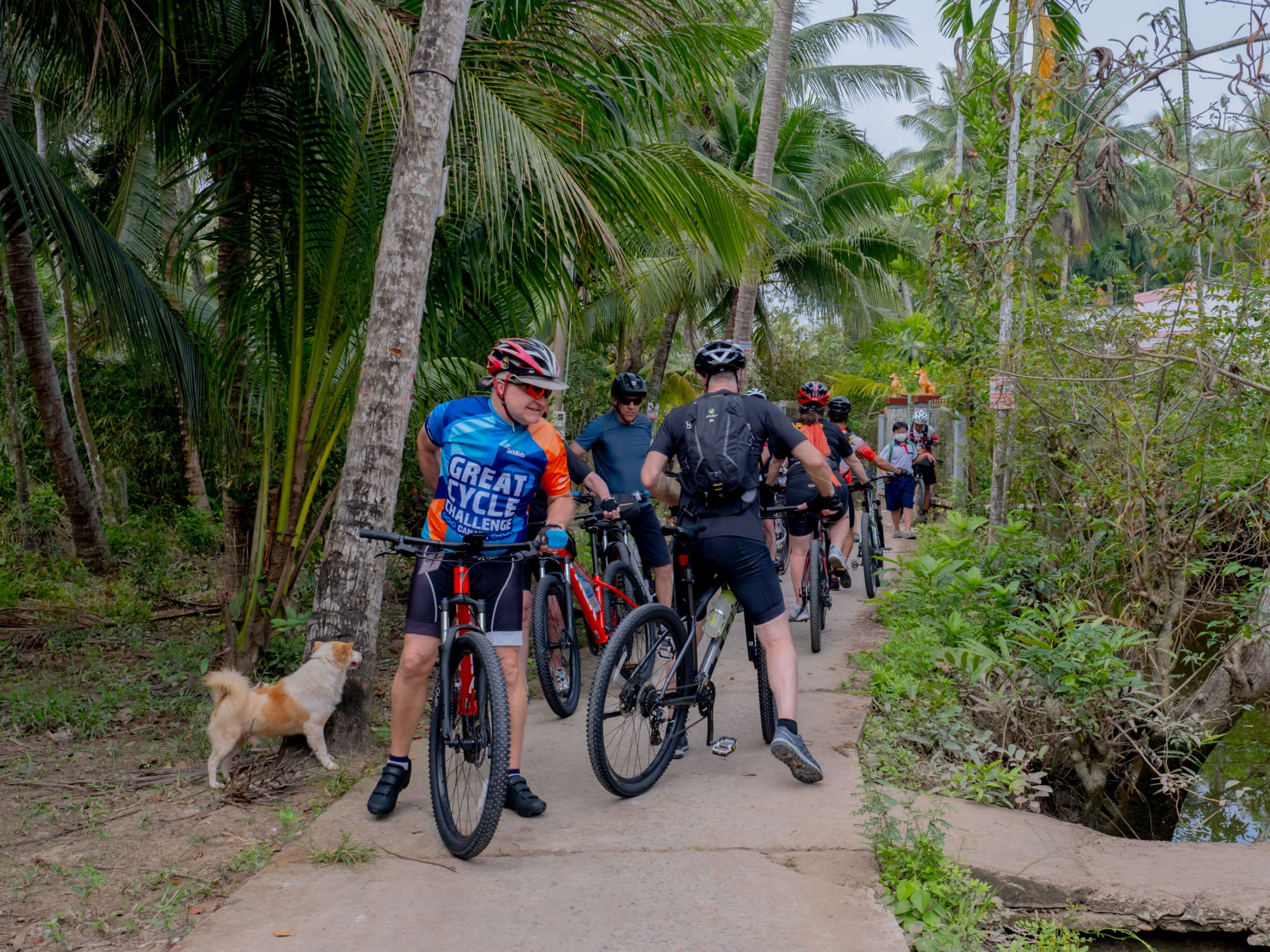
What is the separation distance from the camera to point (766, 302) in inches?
971

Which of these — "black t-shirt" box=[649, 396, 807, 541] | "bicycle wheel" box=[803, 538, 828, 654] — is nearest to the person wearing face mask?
"bicycle wheel" box=[803, 538, 828, 654]

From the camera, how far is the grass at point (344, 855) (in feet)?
12.3

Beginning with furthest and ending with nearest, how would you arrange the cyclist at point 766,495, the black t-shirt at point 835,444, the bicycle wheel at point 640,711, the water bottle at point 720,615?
the black t-shirt at point 835,444
the cyclist at point 766,495
the water bottle at point 720,615
the bicycle wheel at point 640,711

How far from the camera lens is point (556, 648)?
5.86 m

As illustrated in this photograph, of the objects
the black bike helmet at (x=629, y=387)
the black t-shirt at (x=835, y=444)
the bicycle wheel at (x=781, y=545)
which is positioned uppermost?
the black bike helmet at (x=629, y=387)

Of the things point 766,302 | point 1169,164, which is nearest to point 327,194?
point 1169,164

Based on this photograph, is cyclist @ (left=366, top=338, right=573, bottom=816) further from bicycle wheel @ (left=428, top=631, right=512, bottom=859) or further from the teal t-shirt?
the teal t-shirt

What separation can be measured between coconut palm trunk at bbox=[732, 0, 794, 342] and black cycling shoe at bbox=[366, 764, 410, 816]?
8.31 m

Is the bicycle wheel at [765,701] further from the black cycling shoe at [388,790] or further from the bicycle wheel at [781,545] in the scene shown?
the bicycle wheel at [781,545]

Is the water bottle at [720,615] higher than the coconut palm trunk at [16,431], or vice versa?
the coconut palm trunk at [16,431]

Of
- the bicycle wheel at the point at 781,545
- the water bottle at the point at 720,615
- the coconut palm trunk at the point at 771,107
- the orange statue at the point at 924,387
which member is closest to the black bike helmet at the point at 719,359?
the water bottle at the point at 720,615

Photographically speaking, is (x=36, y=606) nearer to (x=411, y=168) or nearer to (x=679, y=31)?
(x=411, y=168)

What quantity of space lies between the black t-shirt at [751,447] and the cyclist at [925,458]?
10390mm

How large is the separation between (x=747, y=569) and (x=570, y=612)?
1.50 metres
